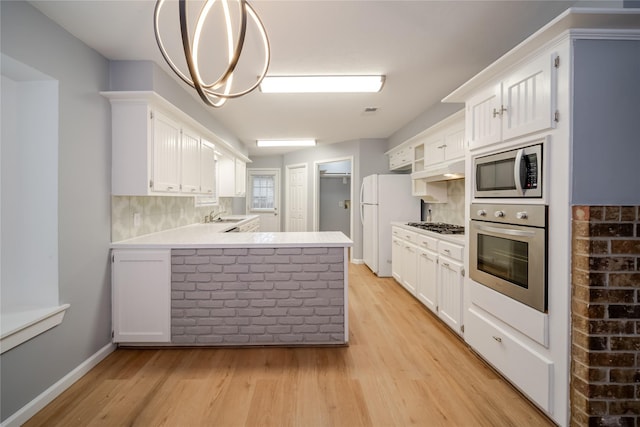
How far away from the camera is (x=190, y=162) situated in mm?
3199

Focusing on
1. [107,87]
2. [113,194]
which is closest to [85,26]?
[107,87]

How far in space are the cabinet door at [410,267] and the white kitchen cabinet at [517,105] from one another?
1.64 metres

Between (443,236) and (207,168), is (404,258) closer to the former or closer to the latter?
(443,236)

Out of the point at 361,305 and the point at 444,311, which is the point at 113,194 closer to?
the point at 361,305

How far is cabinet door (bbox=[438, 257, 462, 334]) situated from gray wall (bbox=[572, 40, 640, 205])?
124cm

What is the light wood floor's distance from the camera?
1686mm

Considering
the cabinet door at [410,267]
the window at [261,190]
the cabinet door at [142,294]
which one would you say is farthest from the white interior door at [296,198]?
the cabinet door at [142,294]

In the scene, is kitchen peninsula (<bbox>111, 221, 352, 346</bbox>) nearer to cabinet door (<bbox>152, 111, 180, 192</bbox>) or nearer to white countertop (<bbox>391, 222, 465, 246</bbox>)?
cabinet door (<bbox>152, 111, 180, 192</bbox>)

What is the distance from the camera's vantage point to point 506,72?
194cm

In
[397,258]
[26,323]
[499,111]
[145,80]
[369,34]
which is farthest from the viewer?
[397,258]

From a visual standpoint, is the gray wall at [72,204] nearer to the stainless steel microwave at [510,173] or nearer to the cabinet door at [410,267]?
the stainless steel microwave at [510,173]

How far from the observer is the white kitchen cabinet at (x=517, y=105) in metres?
1.61

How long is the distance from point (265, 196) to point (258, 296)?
17.1ft

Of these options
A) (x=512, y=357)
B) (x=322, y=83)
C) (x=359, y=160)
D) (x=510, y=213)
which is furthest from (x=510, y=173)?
(x=359, y=160)
